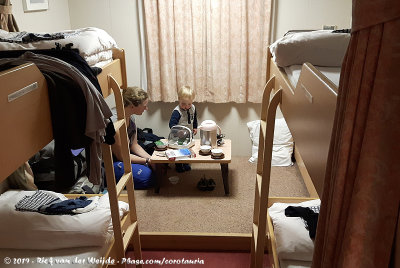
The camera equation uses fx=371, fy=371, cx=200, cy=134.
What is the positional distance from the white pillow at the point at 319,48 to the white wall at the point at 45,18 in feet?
7.35

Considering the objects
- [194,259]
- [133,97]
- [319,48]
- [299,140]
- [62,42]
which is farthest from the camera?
[133,97]

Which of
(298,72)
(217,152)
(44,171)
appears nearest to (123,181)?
(44,171)

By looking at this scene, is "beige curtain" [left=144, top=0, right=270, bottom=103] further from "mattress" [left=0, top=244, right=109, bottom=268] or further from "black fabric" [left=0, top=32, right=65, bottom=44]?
"mattress" [left=0, top=244, right=109, bottom=268]

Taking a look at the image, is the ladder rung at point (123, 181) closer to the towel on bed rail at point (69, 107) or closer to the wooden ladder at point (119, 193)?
the wooden ladder at point (119, 193)

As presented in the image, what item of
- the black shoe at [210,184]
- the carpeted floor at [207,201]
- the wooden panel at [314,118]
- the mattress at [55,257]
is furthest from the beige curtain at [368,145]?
the black shoe at [210,184]

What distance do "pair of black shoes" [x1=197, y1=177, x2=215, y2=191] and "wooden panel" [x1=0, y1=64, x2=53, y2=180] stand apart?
79.6 inches

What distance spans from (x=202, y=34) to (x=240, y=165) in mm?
1323

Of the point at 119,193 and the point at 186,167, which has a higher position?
the point at 119,193

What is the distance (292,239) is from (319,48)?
0.82m

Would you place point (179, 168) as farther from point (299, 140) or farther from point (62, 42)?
point (299, 140)

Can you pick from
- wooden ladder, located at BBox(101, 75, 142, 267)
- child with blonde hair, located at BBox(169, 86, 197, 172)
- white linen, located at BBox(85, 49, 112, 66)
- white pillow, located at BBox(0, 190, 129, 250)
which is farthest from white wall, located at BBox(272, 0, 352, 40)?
white pillow, located at BBox(0, 190, 129, 250)

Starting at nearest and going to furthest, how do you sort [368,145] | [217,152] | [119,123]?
[368,145] < [119,123] < [217,152]

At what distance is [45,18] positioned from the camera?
3256 millimetres

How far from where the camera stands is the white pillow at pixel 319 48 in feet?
4.70
